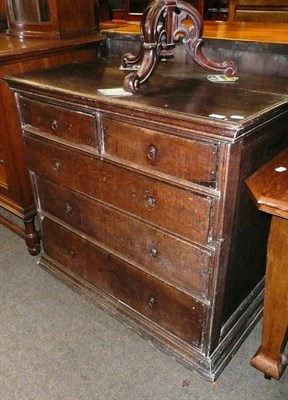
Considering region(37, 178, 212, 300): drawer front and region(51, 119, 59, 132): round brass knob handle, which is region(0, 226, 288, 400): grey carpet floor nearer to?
region(37, 178, 212, 300): drawer front

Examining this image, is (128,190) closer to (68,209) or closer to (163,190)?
(163,190)

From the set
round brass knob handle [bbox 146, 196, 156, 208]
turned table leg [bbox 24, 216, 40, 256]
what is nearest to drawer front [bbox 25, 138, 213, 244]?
round brass knob handle [bbox 146, 196, 156, 208]

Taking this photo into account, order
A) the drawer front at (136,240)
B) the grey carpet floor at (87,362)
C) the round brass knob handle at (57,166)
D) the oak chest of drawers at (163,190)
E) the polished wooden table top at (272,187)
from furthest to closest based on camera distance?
the round brass knob handle at (57,166) < the grey carpet floor at (87,362) < the drawer front at (136,240) < the oak chest of drawers at (163,190) < the polished wooden table top at (272,187)

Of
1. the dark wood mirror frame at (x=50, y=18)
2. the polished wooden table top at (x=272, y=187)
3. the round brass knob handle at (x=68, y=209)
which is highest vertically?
the dark wood mirror frame at (x=50, y=18)

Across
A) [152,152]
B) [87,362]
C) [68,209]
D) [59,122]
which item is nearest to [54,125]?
[59,122]

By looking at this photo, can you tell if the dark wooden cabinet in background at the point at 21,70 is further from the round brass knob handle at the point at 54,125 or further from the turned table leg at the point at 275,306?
the turned table leg at the point at 275,306

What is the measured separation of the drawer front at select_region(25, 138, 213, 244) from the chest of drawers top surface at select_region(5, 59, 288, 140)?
0.68 feet

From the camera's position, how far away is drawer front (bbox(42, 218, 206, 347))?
1.32m

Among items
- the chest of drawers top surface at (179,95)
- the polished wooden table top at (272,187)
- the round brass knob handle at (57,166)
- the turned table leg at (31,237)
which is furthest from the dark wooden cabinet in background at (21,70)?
the polished wooden table top at (272,187)

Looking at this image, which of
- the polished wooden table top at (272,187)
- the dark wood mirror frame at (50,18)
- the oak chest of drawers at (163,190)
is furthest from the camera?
the dark wood mirror frame at (50,18)

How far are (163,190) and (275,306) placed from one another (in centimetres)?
51

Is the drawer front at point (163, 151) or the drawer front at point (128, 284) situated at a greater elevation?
the drawer front at point (163, 151)

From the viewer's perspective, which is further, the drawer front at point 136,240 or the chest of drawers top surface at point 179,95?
the drawer front at point 136,240

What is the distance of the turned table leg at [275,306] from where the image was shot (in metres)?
1.07
